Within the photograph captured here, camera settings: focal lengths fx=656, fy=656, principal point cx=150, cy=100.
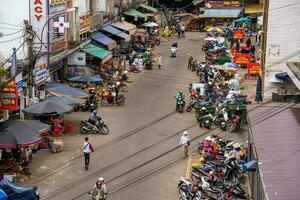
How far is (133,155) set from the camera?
1094 inches

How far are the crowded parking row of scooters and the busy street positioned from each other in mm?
54

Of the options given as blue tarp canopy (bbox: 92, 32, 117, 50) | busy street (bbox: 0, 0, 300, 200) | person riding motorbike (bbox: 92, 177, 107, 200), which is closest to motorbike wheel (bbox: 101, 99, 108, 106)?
busy street (bbox: 0, 0, 300, 200)

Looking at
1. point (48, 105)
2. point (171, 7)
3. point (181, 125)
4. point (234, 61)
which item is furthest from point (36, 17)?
point (171, 7)

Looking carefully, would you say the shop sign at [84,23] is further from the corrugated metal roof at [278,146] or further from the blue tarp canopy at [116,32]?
the corrugated metal roof at [278,146]

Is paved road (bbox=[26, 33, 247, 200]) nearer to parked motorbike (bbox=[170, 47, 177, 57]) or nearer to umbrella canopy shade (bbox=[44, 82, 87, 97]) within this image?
umbrella canopy shade (bbox=[44, 82, 87, 97])

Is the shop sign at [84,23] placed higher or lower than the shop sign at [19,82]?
higher

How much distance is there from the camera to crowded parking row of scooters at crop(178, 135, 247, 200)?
2175 centimetres

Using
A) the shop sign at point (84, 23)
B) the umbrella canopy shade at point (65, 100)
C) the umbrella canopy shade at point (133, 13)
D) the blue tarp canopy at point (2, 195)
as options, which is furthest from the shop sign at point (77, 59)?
the blue tarp canopy at point (2, 195)

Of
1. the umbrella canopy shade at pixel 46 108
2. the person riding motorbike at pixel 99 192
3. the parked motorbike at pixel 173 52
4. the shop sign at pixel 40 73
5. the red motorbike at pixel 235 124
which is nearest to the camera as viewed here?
the person riding motorbike at pixel 99 192

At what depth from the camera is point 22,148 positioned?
25906 millimetres

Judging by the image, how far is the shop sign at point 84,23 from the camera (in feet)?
145

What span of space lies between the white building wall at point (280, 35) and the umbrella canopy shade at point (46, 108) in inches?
502

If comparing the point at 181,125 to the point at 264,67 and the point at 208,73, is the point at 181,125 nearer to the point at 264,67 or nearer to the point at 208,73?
the point at 264,67

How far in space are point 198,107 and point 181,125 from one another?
4.43 feet
